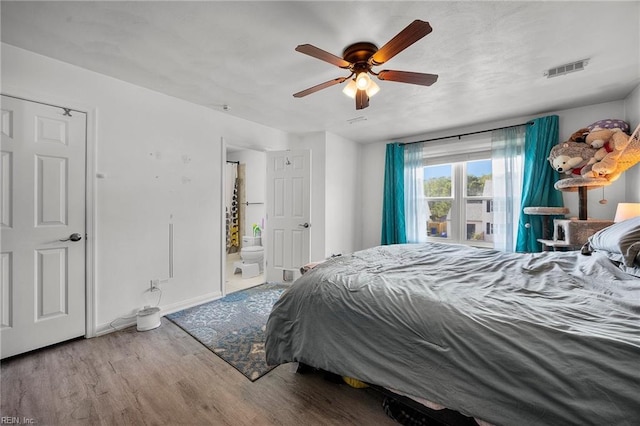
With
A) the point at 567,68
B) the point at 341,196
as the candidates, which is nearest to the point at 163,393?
the point at 341,196

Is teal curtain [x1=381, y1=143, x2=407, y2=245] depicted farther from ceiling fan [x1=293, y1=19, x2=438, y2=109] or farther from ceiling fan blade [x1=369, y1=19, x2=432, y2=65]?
ceiling fan blade [x1=369, y1=19, x2=432, y2=65]

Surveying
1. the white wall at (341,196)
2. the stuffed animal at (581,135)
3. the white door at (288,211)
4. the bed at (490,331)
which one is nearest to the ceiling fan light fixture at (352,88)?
the bed at (490,331)

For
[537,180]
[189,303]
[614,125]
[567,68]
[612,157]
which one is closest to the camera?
[567,68]

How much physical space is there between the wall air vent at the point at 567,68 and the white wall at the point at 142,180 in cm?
351

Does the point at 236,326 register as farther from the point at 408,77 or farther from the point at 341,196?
the point at 341,196

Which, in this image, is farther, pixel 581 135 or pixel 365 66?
pixel 581 135

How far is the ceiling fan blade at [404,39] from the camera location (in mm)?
1354

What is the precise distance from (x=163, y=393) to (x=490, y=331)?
193 cm

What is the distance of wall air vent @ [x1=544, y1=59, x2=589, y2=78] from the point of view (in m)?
2.16

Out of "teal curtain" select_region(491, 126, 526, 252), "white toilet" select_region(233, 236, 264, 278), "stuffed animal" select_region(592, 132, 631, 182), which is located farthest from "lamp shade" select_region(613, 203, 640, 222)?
"white toilet" select_region(233, 236, 264, 278)

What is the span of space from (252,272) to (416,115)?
3.58 metres

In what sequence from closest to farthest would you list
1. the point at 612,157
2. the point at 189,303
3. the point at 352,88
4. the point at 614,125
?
the point at 352,88 → the point at 612,157 → the point at 614,125 → the point at 189,303

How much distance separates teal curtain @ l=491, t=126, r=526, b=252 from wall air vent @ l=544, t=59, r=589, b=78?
1260 millimetres

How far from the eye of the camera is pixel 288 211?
13.0ft
